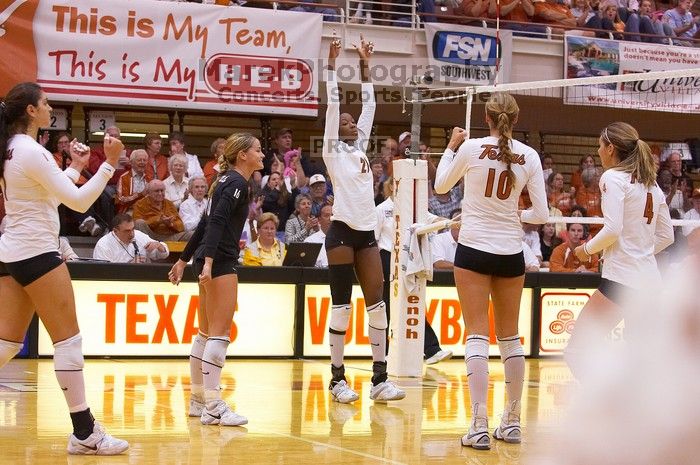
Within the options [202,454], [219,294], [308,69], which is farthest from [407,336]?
[308,69]

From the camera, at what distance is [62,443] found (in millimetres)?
5820

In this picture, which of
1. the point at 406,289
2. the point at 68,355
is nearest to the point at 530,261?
the point at 406,289

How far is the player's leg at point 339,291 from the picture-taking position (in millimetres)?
7945

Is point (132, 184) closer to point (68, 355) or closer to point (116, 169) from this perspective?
point (116, 169)

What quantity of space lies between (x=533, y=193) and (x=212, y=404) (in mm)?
2389

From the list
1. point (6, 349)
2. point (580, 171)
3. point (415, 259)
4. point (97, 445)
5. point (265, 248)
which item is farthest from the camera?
point (580, 171)

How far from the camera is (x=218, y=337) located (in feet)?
21.1

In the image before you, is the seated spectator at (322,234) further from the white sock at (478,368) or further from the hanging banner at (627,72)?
the white sock at (478,368)

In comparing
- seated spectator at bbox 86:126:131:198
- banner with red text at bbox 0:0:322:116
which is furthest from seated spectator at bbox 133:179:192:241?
banner with red text at bbox 0:0:322:116

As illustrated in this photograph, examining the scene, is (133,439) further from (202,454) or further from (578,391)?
(578,391)

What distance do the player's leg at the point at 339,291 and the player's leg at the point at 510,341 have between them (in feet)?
6.27

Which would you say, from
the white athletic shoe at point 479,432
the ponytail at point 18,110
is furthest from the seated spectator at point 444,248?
the ponytail at point 18,110

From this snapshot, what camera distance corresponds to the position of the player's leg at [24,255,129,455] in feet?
16.9

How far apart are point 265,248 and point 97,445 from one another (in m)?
6.41
